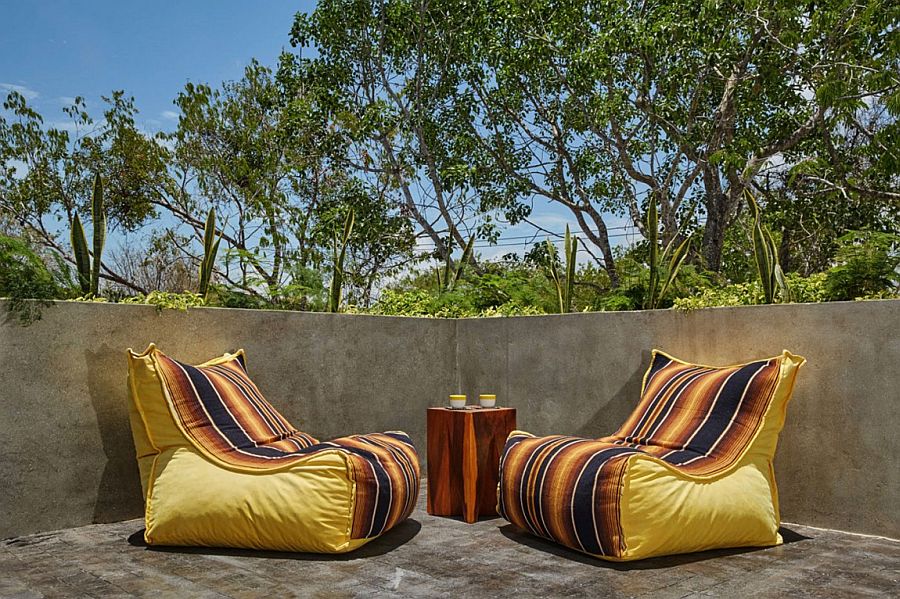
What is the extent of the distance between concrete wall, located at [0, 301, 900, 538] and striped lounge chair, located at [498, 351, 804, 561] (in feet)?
1.07

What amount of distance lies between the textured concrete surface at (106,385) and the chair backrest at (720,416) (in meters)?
1.74

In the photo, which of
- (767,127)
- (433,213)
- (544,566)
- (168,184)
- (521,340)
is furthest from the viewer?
(168,184)

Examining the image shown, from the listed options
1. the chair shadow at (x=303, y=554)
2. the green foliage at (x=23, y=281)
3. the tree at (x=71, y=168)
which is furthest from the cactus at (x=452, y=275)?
the tree at (x=71, y=168)

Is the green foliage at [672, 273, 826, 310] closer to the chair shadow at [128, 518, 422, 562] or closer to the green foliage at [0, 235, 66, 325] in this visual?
the chair shadow at [128, 518, 422, 562]

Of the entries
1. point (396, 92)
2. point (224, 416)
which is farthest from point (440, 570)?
point (396, 92)

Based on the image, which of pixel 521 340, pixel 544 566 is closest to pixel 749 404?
pixel 544 566

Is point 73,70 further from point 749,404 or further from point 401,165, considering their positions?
point 749,404

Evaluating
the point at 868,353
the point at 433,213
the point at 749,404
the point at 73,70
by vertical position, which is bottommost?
the point at 749,404

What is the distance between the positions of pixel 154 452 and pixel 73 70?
50.4 feet

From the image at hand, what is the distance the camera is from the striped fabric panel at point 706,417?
10.2ft

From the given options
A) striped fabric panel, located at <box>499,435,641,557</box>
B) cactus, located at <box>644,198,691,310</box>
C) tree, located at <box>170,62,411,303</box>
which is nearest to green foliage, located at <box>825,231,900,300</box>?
cactus, located at <box>644,198,691,310</box>

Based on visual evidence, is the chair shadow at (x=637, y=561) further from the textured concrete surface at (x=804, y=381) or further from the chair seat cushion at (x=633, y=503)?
the textured concrete surface at (x=804, y=381)

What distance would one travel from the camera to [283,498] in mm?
2910

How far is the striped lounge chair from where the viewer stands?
2795 mm
